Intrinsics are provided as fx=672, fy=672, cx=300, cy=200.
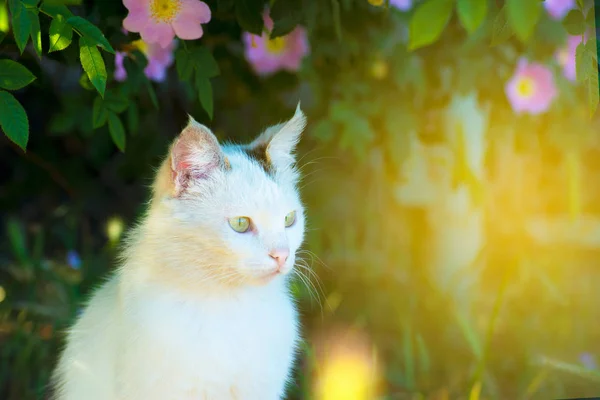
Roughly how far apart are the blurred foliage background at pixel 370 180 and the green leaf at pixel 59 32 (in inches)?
9.7

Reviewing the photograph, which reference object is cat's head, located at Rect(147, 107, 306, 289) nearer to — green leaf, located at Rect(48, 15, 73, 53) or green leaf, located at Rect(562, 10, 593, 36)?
green leaf, located at Rect(48, 15, 73, 53)

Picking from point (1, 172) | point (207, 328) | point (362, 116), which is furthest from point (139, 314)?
point (1, 172)

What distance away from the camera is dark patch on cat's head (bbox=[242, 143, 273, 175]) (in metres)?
1.55

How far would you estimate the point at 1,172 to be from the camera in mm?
3354

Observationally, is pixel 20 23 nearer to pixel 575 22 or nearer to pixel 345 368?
pixel 575 22

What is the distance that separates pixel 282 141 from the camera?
1.59 metres

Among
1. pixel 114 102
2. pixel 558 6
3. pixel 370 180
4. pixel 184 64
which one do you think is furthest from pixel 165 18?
pixel 370 180

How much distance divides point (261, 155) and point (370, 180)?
5.19 feet

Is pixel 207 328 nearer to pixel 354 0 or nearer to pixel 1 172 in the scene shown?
pixel 354 0

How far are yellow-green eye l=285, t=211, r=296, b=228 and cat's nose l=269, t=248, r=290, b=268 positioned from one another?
12cm

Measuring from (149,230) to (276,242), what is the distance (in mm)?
287

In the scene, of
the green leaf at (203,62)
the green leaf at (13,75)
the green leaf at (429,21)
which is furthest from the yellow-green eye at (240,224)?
the green leaf at (429,21)

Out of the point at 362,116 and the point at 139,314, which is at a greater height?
the point at 139,314

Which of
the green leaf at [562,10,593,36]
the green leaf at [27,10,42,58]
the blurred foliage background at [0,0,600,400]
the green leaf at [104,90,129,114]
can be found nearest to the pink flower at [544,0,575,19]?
the blurred foliage background at [0,0,600,400]
